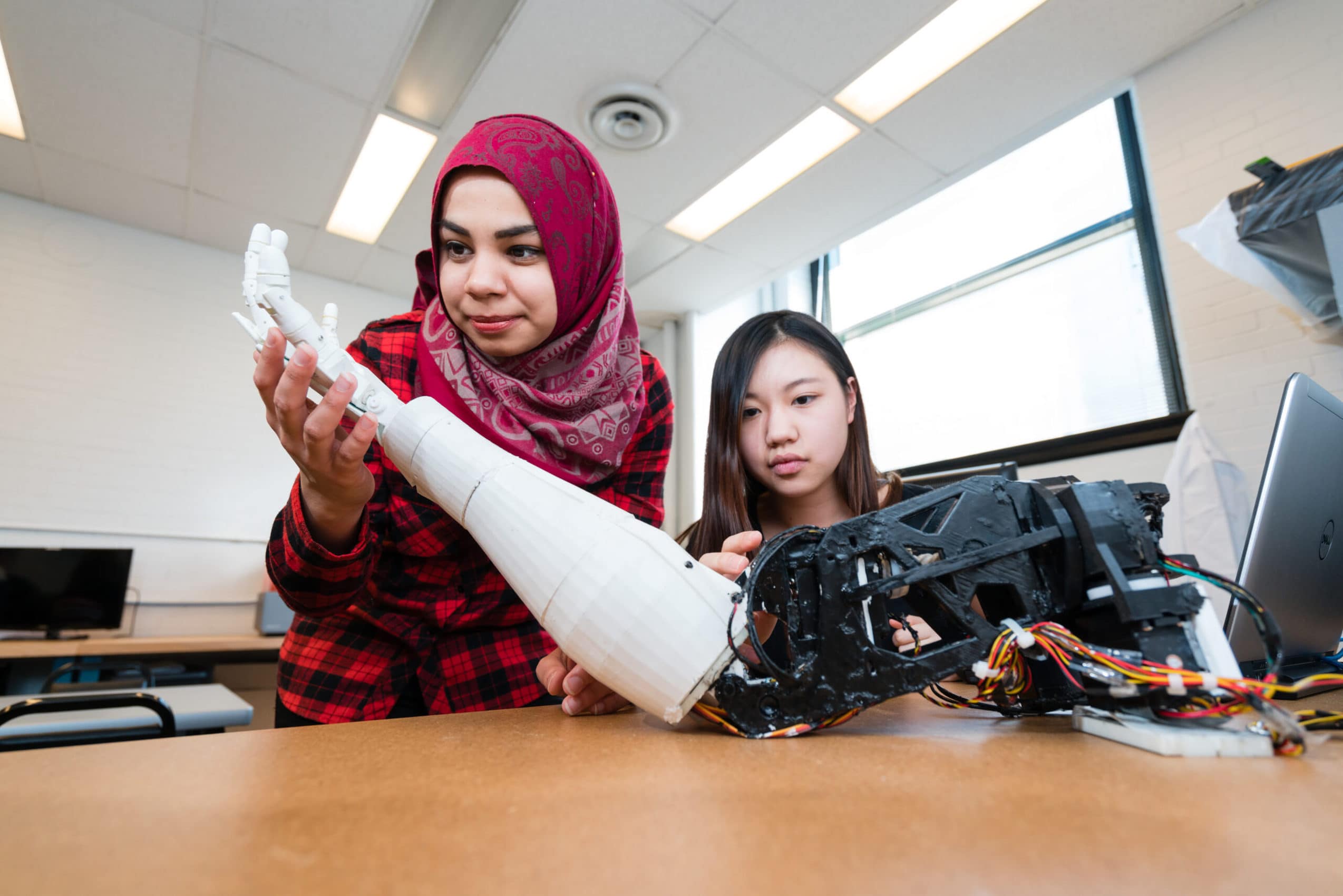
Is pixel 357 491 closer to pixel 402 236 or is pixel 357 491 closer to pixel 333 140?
pixel 333 140

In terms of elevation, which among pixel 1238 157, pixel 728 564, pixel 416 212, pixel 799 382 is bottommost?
pixel 728 564

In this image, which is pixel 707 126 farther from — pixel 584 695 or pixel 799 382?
pixel 584 695

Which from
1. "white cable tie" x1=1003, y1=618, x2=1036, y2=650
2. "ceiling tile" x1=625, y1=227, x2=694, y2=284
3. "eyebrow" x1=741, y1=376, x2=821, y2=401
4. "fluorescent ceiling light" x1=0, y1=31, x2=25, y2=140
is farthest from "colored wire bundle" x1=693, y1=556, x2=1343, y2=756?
"fluorescent ceiling light" x1=0, y1=31, x2=25, y2=140

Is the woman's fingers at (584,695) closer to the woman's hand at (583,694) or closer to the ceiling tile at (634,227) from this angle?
the woman's hand at (583,694)

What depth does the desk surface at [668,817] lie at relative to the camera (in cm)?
24

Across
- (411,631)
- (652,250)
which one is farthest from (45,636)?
(652,250)

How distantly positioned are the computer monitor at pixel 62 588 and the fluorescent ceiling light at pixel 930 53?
12.2ft

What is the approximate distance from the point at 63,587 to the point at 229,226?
1.85 meters

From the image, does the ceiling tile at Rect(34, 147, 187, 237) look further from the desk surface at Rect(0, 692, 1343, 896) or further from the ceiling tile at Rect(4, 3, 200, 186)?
the desk surface at Rect(0, 692, 1343, 896)

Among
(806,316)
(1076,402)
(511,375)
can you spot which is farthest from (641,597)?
(1076,402)

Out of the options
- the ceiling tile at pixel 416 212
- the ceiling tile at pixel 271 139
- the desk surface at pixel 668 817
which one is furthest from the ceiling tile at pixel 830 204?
the desk surface at pixel 668 817

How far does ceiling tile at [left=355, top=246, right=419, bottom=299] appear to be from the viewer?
3.69m

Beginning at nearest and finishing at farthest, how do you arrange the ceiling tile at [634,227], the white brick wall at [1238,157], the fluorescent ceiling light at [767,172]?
1. the white brick wall at [1238,157]
2. the fluorescent ceiling light at [767,172]
3. the ceiling tile at [634,227]

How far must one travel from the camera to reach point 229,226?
3.41 metres
